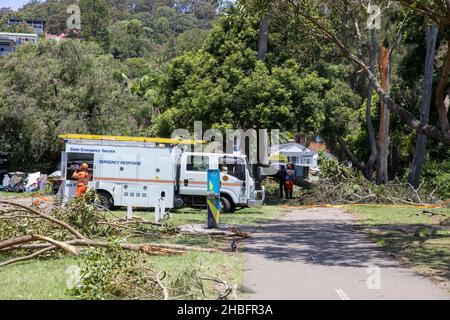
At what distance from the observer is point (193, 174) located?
24703 mm

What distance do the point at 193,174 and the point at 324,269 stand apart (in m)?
12.9

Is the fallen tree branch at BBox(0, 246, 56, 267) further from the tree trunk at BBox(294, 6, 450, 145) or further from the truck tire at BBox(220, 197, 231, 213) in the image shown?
the truck tire at BBox(220, 197, 231, 213)

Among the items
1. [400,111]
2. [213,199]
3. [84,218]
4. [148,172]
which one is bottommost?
[84,218]

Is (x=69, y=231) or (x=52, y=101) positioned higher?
(x=52, y=101)

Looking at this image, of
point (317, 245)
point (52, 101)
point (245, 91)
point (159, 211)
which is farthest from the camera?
point (52, 101)

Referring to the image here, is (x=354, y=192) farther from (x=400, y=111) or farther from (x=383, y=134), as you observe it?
(x=400, y=111)

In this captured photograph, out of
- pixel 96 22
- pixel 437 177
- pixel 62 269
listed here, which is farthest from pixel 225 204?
pixel 96 22

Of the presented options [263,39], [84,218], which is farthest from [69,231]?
[263,39]

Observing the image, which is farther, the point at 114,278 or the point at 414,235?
the point at 414,235

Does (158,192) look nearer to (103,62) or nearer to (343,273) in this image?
(343,273)

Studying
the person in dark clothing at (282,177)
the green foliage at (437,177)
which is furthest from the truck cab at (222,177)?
the green foliage at (437,177)

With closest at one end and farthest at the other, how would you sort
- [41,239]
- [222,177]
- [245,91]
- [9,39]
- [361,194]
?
[41,239]
[222,177]
[361,194]
[245,91]
[9,39]

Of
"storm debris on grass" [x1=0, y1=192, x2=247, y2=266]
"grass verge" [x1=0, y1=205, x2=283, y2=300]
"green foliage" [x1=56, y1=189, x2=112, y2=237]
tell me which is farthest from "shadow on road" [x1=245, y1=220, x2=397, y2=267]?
"green foliage" [x1=56, y1=189, x2=112, y2=237]

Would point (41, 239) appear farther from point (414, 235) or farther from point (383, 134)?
point (383, 134)
